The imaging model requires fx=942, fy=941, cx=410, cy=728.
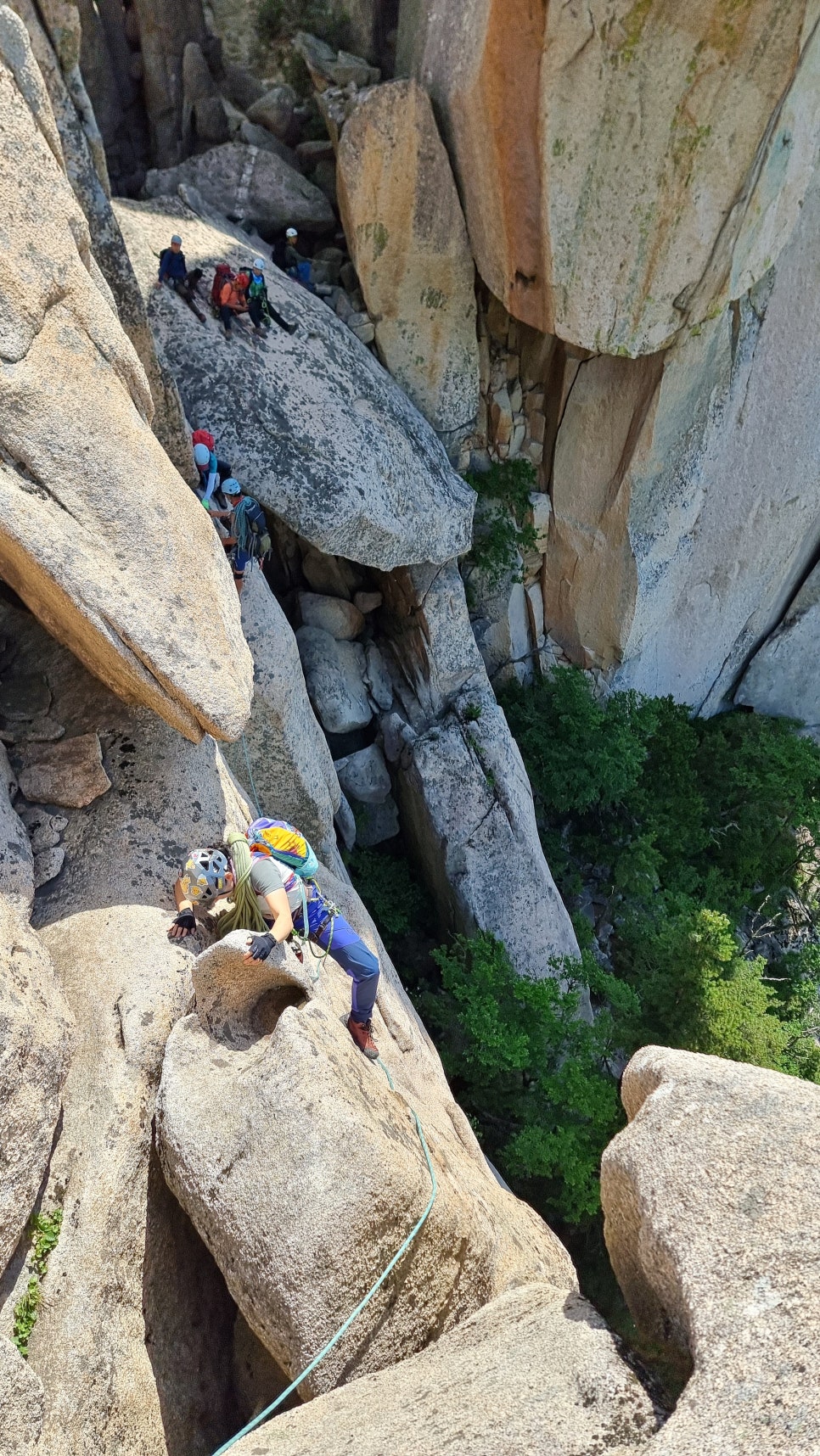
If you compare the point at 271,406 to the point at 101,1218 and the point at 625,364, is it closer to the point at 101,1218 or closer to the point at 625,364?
the point at 625,364

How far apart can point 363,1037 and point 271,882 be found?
1279 mm

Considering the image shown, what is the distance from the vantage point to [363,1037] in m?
6.02

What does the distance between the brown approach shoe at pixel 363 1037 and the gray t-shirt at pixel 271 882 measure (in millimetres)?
913

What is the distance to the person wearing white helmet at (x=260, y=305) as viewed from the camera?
1005 cm

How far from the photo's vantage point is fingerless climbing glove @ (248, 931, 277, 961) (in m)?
5.10

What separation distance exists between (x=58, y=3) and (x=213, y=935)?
6.21 m

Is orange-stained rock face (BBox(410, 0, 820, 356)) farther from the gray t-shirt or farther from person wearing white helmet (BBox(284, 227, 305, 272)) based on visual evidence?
the gray t-shirt

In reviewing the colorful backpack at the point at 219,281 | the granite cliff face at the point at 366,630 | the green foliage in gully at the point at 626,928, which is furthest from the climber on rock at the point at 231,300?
the green foliage in gully at the point at 626,928

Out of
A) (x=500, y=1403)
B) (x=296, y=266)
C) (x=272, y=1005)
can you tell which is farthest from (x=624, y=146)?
(x=500, y=1403)

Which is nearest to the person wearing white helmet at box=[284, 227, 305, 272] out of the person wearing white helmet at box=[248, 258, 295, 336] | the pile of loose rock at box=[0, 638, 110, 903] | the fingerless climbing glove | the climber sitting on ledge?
the person wearing white helmet at box=[248, 258, 295, 336]

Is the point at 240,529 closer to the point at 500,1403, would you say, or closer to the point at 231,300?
the point at 231,300

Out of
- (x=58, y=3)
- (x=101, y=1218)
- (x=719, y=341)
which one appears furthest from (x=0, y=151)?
(x=719, y=341)

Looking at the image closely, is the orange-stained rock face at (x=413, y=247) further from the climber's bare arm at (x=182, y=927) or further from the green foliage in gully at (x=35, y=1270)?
the green foliage in gully at (x=35, y=1270)

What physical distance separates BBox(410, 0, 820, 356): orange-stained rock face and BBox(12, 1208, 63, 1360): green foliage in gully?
10894mm
